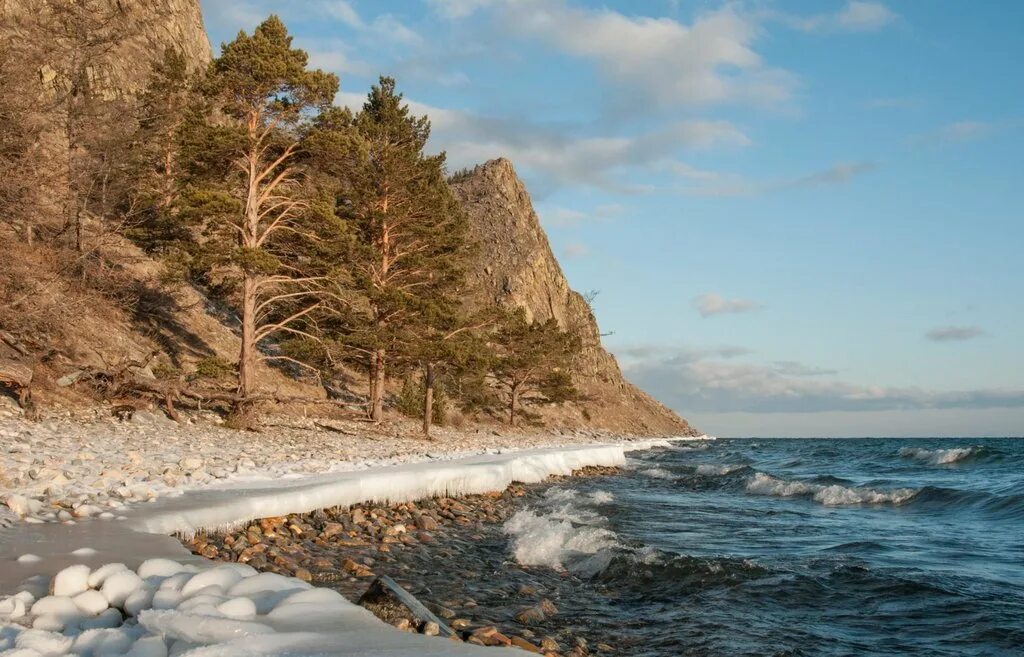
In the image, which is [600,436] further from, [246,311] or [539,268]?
[246,311]

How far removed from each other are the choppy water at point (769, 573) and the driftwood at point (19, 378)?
34.5ft

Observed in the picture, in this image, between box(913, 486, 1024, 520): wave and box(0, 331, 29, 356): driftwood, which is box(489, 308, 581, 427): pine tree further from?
box(0, 331, 29, 356): driftwood

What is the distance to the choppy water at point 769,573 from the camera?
678cm

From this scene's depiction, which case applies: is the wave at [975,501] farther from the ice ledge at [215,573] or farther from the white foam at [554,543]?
the ice ledge at [215,573]

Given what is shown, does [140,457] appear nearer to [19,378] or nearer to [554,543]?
[19,378]

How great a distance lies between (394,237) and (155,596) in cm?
2443

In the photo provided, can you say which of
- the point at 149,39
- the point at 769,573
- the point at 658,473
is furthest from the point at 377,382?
the point at 149,39

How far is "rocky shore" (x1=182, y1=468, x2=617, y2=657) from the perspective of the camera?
6.07 metres

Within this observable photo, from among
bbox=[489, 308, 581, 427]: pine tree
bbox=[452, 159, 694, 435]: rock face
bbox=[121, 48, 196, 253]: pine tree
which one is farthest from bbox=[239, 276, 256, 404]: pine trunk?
bbox=[452, 159, 694, 435]: rock face

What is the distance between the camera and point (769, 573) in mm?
9047

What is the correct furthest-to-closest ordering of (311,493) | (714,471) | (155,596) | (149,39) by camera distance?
(149,39) < (714,471) < (311,493) < (155,596)

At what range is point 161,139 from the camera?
105 ft

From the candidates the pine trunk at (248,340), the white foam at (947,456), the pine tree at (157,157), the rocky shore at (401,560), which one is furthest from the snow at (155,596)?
the white foam at (947,456)

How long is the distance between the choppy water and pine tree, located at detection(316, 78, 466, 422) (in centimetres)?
1024
